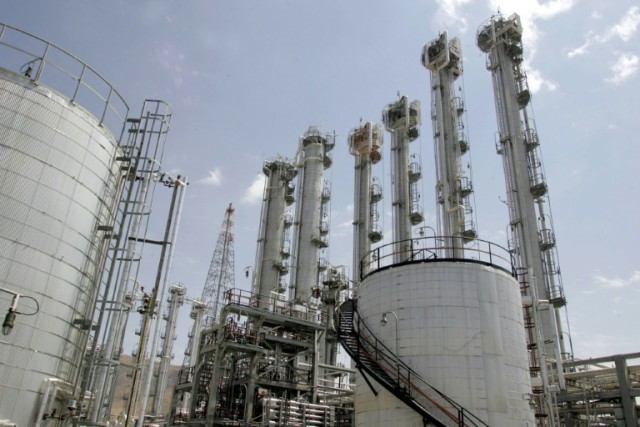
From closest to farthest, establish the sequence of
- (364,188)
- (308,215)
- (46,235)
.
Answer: (46,235), (308,215), (364,188)

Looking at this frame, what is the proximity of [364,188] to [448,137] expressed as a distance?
50.6 feet

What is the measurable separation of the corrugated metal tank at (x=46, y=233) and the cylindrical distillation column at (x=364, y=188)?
39048 mm

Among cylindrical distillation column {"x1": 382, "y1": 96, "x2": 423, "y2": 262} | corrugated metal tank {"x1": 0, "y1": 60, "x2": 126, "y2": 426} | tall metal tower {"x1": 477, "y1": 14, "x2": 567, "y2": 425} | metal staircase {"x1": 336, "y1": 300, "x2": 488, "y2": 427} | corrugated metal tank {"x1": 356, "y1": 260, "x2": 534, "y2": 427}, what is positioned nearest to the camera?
corrugated metal tank {"x1": 0, "y1": 60, "x2": 126, "y2": 426}

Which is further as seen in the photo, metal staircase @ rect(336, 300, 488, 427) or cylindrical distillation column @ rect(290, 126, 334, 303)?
cylindrical distillation column @ rect(290, 126, 334, 303)

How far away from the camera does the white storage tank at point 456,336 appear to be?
20484 millimetres

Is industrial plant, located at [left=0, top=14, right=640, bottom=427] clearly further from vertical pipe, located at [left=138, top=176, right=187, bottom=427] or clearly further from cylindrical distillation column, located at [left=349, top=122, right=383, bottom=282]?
cylindrical distillation column, located at [left=349, top=122, right=383, bottom=282]

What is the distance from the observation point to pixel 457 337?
21281 millimetres

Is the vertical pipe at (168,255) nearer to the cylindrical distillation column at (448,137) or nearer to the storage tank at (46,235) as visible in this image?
the storage tank at (46,235)

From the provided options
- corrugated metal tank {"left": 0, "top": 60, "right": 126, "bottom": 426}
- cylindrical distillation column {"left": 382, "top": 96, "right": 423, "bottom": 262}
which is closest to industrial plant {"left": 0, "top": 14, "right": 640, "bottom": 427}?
corrugated metal tank {"left": 0, "top": 60, "right": 126, "bottom": 426}

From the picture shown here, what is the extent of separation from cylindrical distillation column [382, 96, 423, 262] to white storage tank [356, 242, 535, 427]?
2693 centimetres

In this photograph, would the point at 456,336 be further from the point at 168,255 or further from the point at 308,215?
the point at 308,215

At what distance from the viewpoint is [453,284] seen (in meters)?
22.4

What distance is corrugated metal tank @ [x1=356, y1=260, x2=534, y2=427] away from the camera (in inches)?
806

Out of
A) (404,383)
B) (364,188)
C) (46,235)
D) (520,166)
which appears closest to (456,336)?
(404,383)
